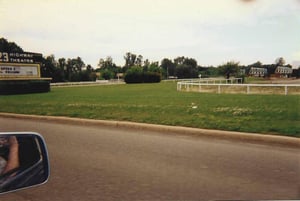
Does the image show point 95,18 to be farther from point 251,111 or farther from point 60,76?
point 251,111

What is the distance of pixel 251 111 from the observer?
646 cm

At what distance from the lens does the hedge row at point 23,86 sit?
1.76m

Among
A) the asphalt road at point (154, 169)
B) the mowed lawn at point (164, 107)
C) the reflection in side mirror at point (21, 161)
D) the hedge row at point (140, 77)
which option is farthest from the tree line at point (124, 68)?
the reflection in side mirror at point (21, 161)

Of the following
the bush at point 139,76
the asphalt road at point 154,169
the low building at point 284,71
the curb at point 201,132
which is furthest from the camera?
the curb at point 201,132

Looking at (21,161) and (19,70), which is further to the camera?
(19,70)

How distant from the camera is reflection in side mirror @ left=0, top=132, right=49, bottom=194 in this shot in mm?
1180

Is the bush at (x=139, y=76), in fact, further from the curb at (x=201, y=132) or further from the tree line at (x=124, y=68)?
the curb at (x=201, y=132)

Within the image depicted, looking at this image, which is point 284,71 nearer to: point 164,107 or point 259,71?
point 259,71

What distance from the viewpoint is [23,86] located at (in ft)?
6.46

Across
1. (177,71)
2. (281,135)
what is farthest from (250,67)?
(281,135)

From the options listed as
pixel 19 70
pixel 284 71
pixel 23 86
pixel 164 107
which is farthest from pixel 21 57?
pixel 164 107

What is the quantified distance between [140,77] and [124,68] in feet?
0.84

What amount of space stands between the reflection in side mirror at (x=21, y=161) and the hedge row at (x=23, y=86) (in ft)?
2.12

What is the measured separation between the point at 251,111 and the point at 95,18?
5440mm
